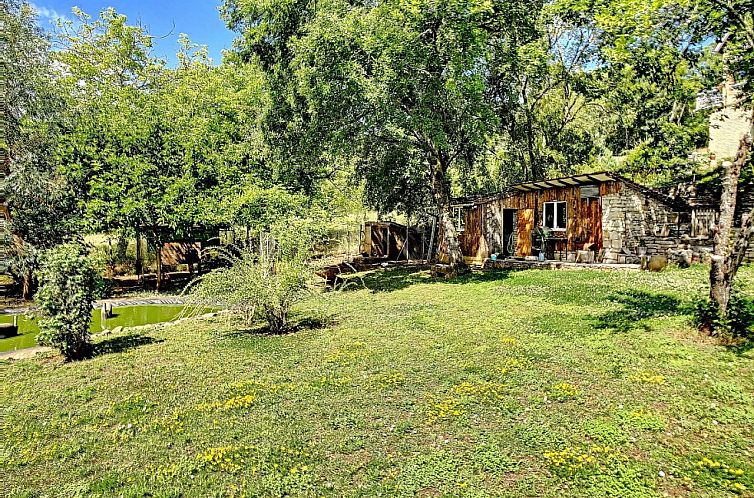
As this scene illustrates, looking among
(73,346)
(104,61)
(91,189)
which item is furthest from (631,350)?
(104,61)

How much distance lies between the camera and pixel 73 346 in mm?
7840

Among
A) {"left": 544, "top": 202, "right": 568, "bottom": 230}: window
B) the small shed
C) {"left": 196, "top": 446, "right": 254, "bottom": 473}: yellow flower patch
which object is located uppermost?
{"left": 544, "top": 202, "right": 568, "bottom": 230}: window

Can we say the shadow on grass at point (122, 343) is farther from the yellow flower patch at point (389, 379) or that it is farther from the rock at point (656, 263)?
the rock at point (656, 263)

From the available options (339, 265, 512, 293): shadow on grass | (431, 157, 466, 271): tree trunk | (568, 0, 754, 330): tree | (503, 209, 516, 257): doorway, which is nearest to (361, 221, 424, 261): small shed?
(339, 265, 512, 293): shadow on grass

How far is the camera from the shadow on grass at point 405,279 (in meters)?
15.3

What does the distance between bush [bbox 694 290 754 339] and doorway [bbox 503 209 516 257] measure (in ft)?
38.4

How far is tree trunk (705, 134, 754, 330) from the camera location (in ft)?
22.7

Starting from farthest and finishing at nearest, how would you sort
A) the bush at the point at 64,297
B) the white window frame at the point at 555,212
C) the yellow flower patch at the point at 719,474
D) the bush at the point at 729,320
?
the white window frame at the point at 555,212, the bush at the point at 64,297, the bush at the point at 729,320, the yellow flower patch at the point at 719,474

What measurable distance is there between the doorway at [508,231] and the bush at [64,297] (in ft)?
51.0

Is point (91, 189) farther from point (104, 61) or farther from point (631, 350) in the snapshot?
point (631, 350)

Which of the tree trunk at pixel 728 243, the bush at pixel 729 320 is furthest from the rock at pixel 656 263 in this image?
the tree trunk at pixel 728 243

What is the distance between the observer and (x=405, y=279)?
1706 centimetres

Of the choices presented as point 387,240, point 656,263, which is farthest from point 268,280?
point 387,240

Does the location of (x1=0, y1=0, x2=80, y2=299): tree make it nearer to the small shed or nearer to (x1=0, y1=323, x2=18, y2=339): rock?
(x1=0, y1=323, x2=18, y2=339): rock
